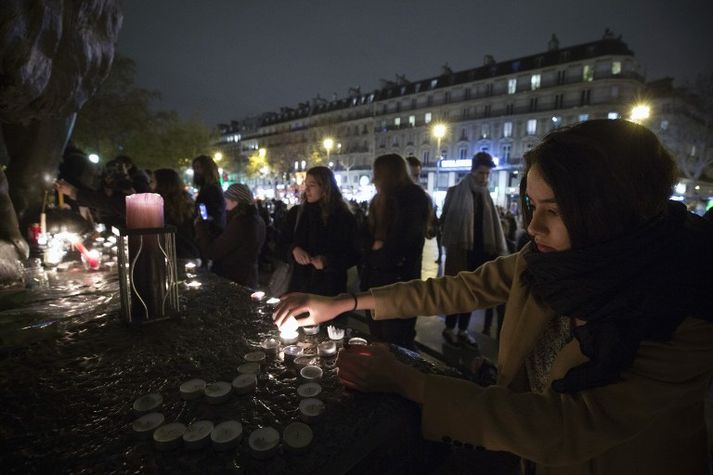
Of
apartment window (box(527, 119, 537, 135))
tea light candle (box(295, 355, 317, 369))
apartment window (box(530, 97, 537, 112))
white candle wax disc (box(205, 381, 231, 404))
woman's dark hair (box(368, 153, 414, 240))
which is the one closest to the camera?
white candle wax disc (box(205, 381, 231, 404))

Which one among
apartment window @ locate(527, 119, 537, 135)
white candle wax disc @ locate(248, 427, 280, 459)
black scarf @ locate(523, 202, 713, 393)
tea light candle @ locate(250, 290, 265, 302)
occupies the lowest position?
white candle wax disc @ locate(248, 427, 280, 459)

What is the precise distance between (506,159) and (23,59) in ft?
159

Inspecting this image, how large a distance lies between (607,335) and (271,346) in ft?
4.47

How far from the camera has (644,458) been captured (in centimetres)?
113

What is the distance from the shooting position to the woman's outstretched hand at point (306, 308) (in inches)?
71.4

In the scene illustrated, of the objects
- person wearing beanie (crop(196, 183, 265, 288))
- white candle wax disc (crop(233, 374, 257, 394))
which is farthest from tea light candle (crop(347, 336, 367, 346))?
person wearing beanie (crop(196, 183, 265, 288))

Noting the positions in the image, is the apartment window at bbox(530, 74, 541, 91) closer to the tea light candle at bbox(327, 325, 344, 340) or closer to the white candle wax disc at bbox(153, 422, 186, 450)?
the tea light candle at bbox(327, 325, 344, 340)

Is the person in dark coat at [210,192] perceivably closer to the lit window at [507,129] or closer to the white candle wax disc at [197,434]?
the white candle wax disc at [197,434]

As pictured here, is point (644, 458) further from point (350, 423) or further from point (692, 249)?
point (350, 423)

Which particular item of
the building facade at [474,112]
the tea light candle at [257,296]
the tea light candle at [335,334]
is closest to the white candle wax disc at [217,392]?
the tea light candle at [335,334]

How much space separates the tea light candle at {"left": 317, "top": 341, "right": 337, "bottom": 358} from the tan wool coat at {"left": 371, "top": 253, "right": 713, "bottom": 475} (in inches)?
24.3

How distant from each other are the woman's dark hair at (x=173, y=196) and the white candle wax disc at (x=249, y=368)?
3972 millimetres

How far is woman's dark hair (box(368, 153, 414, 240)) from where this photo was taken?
401 cm

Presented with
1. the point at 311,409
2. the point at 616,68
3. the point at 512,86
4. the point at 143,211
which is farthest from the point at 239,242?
the point at 512,86
